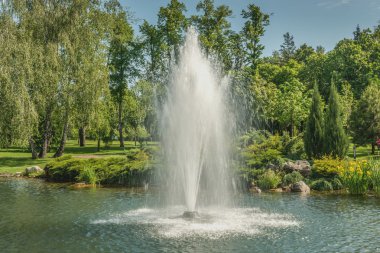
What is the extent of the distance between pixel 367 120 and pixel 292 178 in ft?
56.8

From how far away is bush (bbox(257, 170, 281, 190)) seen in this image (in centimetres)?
2377

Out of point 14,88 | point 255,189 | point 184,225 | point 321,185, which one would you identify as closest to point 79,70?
point 14,88

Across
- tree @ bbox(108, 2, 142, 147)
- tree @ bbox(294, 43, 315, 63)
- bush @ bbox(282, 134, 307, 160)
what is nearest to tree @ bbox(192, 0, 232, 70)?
tree @ bbox(108, 2, 142, 147)

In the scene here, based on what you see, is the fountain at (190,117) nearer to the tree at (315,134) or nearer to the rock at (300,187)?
the rock at (300,187)

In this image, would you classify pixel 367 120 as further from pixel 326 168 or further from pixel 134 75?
pixel 134 75

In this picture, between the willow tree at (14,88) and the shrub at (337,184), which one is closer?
the shrub at (337,184)

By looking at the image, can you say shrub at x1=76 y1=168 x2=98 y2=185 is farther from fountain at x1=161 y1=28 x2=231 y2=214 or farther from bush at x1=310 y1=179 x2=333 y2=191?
bush at x1=310 y1=179 x2=333 y2=191

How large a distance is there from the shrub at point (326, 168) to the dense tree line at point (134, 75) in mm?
2322

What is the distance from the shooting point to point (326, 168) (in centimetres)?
2411

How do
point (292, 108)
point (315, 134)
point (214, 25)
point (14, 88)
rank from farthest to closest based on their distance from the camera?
point (214, 25) → point (292, 108) → point (14, 88) → point (315, 134)

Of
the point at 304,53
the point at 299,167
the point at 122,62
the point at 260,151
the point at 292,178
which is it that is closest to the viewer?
the point at 292,178

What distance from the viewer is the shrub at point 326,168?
23.8 m

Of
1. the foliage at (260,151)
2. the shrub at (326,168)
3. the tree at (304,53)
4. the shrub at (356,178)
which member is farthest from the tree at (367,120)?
the tree at (304,53)

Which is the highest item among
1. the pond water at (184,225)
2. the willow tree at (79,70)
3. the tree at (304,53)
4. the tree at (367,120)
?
the tree at (304,53)
